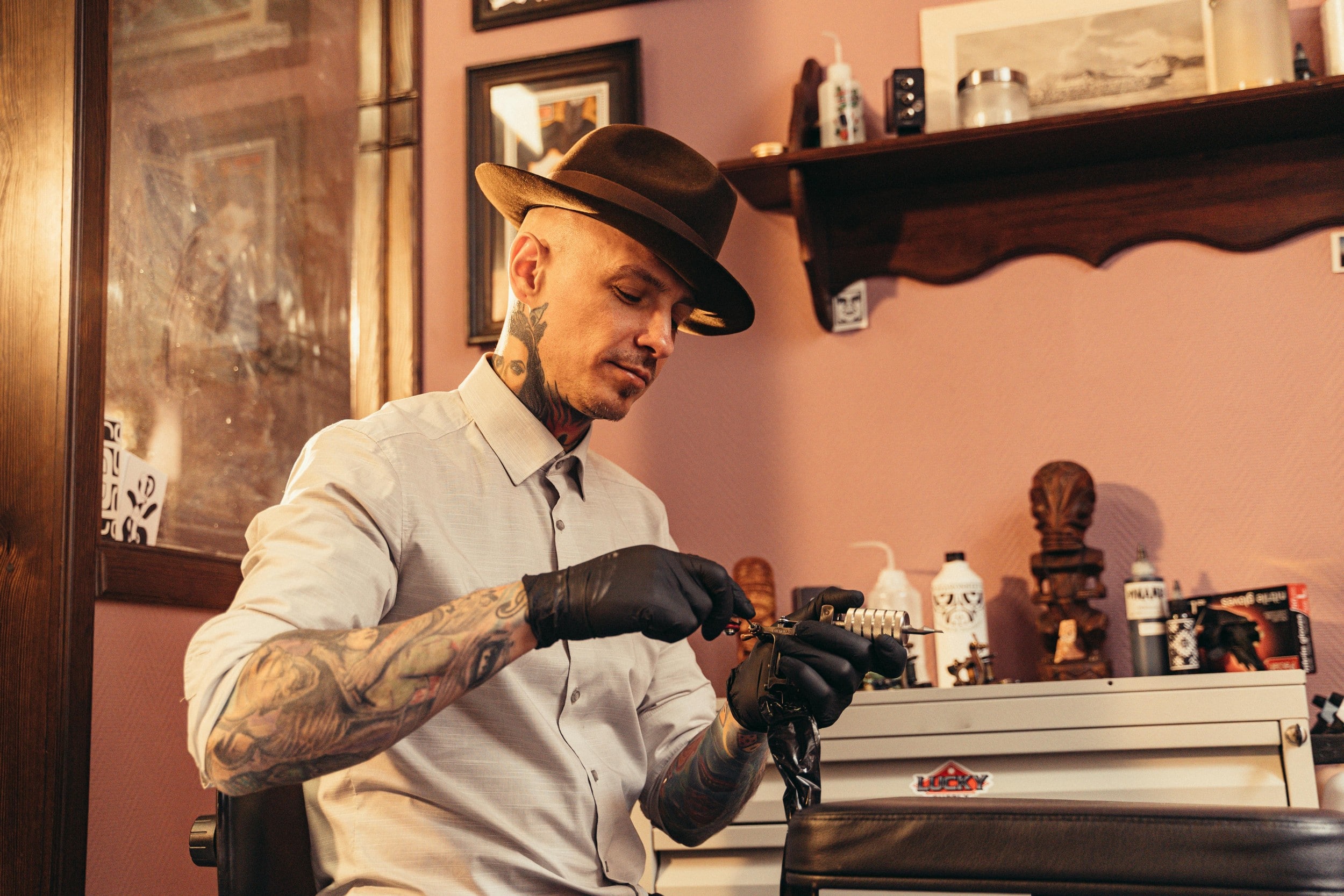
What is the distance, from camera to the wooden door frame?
172 cm

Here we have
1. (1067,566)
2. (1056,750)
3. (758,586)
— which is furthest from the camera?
(758,586)

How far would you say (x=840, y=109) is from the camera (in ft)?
8.11

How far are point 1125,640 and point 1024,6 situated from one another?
136 cm

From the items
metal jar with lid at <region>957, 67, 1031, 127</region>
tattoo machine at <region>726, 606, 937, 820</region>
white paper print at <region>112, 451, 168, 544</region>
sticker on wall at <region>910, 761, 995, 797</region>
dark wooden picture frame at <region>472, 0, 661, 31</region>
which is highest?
dark wooden picture frame at <region>472, 0, 661, 31</region>

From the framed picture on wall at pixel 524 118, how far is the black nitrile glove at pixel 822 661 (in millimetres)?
1507

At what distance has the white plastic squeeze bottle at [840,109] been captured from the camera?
2.47m

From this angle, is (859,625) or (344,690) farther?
(859,625)

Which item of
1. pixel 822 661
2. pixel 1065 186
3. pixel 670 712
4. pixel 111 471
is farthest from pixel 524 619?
pixel 1065 186

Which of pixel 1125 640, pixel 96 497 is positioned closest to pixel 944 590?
pixel 1125 640

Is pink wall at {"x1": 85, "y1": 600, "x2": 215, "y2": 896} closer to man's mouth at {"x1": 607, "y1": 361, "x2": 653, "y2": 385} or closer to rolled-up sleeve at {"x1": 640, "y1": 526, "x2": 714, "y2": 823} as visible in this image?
rolled-up sleeve at {"x1": 640, "y1": 526, "x2": 714, "y2": 823}

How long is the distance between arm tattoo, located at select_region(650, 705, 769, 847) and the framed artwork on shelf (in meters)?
1.52

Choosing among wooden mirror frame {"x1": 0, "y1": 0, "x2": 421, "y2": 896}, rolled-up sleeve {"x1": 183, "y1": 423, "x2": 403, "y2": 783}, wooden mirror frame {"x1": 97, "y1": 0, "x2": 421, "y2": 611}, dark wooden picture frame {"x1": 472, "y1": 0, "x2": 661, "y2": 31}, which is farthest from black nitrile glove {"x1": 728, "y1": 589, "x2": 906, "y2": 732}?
dark wooden picture frame {"x1": 472, "y1": 0, "x2": 661, "y2": 31}

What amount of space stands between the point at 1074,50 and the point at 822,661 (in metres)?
1.69

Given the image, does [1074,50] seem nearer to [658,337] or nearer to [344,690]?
[658,337]
